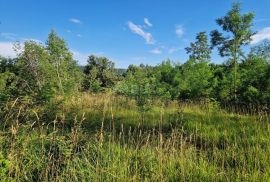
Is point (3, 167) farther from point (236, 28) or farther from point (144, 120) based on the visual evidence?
point (236, 28)

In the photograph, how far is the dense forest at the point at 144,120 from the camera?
3746mm

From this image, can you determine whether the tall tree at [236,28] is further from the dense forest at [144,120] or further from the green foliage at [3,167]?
the green foliage at [3,167]

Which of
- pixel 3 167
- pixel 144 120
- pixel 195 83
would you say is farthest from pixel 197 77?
pixel 3 167

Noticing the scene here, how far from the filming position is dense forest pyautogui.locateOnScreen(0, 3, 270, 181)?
3746 mm

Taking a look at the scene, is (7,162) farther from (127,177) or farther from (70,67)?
(70,67)

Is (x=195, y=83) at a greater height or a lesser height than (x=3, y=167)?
greater

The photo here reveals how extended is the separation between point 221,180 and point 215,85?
1159 centimetres

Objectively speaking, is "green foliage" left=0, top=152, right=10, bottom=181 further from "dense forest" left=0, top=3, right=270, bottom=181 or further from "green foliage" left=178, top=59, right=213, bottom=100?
"green foliage" left=178, top=59, right=213, bottom=100

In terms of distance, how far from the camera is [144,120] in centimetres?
888

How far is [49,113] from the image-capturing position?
278 inches

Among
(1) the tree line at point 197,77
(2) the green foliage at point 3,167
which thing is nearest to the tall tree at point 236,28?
(1) the tree line at point 197,77

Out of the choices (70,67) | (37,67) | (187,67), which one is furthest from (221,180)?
(70,67)

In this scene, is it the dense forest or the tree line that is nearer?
the dense forest

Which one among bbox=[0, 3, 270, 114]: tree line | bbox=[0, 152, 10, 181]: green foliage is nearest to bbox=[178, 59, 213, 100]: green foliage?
bbox=[0, 3, 270, 114]: tree line
